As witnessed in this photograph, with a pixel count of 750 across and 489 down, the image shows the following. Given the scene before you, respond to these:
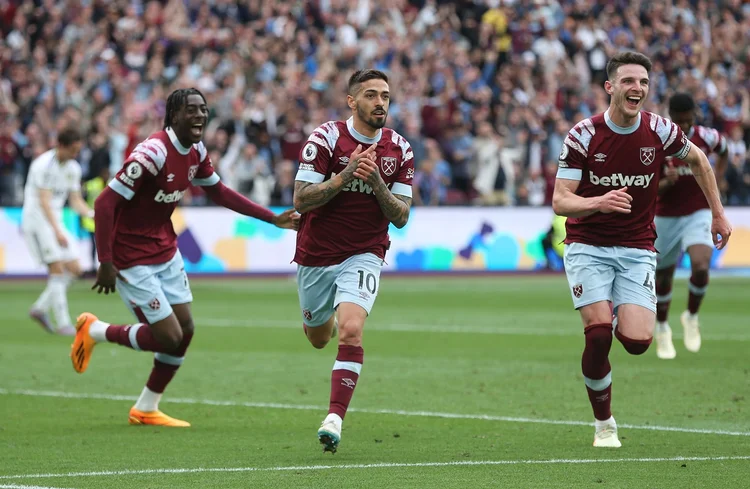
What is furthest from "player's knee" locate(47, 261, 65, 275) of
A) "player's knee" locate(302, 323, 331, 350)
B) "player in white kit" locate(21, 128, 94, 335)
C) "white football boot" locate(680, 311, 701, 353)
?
"player's knee" locate(302, 323, 331, 350)

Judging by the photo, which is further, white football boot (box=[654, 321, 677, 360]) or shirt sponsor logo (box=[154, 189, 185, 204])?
white football boot (box=[654, 321, 677, 360])

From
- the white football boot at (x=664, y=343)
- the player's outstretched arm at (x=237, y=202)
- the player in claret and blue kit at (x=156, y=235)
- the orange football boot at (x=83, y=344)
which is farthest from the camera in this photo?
the white football boot at (x=664, y=343)

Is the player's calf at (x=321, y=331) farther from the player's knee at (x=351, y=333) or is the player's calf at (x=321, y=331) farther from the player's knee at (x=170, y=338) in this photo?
the player's knee at (x=170, y=338)

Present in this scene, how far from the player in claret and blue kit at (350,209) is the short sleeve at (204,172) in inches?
48.2

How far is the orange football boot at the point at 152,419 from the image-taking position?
9586 mm

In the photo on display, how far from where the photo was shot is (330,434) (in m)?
7.71

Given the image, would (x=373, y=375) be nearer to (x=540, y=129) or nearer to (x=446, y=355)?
(x=446, y=355)

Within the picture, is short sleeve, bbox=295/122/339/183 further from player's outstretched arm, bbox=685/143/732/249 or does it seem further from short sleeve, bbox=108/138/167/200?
player's outstretched arm, bbox=685/143/732/249

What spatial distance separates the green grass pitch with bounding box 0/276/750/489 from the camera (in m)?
7.43

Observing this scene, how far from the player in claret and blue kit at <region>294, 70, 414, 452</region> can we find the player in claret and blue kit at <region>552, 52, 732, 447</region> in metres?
1.12

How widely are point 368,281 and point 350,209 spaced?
0.50 meters

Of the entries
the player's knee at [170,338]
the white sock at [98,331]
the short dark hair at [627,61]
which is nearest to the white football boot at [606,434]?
the short dark hair at [627,61]

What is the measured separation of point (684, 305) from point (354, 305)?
1277 cm

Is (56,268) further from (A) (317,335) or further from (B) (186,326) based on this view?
(A) (317,335)
